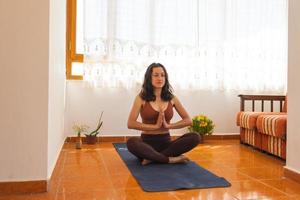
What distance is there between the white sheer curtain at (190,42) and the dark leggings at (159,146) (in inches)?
51.0

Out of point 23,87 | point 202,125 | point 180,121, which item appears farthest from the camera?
point 202,125

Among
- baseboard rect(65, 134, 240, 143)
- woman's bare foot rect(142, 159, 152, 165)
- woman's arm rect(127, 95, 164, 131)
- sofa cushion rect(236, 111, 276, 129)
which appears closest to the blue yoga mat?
woman's bare foot rect(142, 159, 152, 165)

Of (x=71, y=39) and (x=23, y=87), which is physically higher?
(x=71, y=39)

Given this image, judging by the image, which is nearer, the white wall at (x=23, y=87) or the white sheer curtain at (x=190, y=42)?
the white wall at (x=23, y=87)

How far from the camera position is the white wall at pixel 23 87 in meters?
1.74

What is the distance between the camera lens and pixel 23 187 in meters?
1.78

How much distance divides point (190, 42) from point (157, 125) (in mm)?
1684

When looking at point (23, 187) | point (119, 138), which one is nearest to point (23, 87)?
point (23, 187)

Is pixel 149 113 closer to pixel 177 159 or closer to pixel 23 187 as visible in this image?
pixel 177 159

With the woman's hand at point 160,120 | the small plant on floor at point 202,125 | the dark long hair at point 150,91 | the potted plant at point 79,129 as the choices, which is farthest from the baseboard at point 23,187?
the small plant on floor at point 202,125

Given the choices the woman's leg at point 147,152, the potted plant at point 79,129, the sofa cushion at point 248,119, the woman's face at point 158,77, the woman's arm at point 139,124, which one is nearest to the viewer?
the woman's leg at point 147,152

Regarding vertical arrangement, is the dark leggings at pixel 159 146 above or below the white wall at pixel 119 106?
below

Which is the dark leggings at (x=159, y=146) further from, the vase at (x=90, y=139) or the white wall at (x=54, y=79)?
the vase at (x=90, y=139)

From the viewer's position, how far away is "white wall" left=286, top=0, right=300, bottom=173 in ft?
6.82
